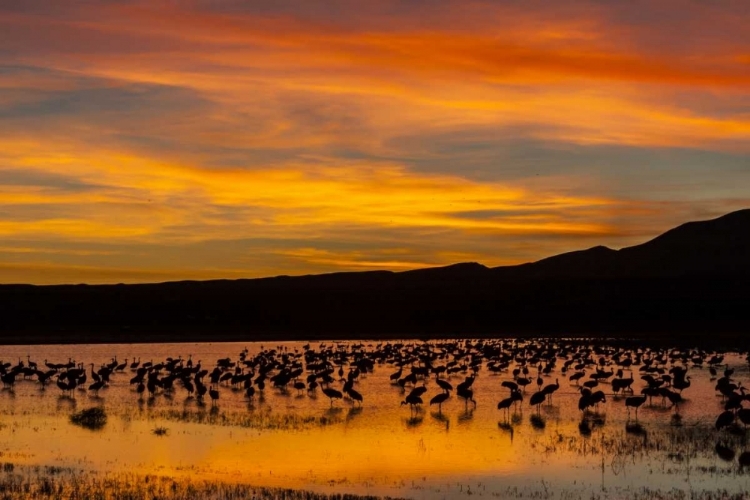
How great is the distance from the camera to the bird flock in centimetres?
3212

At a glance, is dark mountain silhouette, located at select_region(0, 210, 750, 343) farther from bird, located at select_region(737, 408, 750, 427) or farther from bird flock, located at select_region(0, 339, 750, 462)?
bird, located at select_region(737, 408, 750, 427)

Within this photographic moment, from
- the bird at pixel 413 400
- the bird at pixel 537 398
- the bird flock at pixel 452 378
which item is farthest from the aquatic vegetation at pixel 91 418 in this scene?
the bird at pixel 537 398

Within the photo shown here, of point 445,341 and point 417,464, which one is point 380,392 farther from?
point 445,341

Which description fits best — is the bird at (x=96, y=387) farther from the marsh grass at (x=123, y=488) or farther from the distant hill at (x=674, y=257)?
the distant hill at (x=674, y=257)

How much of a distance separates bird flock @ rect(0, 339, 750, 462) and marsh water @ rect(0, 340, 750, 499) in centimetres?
43

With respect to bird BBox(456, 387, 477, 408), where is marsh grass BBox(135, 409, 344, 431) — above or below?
below

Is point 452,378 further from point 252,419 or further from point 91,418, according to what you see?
point 91,418

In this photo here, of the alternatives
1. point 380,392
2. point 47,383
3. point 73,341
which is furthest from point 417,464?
point 73,341

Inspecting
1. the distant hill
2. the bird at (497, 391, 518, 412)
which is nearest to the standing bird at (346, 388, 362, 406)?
the bird at (497, 391, 518, 412)

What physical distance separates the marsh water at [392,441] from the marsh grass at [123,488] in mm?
873

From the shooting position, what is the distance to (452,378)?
139 feet

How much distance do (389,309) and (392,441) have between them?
87684mm

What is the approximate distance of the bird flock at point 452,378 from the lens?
32.1 metres

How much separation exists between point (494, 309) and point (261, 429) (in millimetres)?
82601
